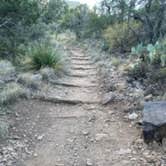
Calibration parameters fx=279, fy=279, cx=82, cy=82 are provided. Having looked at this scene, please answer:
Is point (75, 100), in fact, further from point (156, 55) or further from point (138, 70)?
point (156, 55)

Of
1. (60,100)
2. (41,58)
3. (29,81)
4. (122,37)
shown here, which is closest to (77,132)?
(60,100)

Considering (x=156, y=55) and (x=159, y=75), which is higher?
(x=156, y=55)

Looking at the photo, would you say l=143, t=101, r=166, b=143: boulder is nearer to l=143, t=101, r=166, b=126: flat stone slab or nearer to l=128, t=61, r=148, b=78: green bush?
l=143, t=101, r=166, b=126: flat stone slab

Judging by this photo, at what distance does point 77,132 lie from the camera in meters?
4.21

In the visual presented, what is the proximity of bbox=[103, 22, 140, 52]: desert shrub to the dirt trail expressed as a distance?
184 inches

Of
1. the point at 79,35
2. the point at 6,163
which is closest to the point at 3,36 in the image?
→ the point at 6,163

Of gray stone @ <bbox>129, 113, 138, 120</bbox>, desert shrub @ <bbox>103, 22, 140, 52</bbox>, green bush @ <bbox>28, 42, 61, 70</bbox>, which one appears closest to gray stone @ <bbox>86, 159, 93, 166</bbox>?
gray stone @ <bbox>129, 113, 138, 120</bbox>

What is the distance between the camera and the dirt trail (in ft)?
11.3

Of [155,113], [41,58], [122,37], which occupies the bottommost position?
[155,113]

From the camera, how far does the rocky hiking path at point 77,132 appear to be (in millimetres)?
3441

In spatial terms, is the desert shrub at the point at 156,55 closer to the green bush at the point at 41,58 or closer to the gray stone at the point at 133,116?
the gray stone at the point at 133,116

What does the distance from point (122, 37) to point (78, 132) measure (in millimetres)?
7221

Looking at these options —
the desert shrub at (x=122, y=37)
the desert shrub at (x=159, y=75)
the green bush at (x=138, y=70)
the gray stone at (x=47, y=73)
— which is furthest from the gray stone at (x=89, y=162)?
the desert shrub at (x=122, y=37)

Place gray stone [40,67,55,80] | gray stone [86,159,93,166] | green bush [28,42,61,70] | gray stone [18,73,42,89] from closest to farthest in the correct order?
gray stone [86,159,93,166] → gray stone [18,73,42,89] → gray stone [40,67,55,80] → green bush [28,42,61,70]
